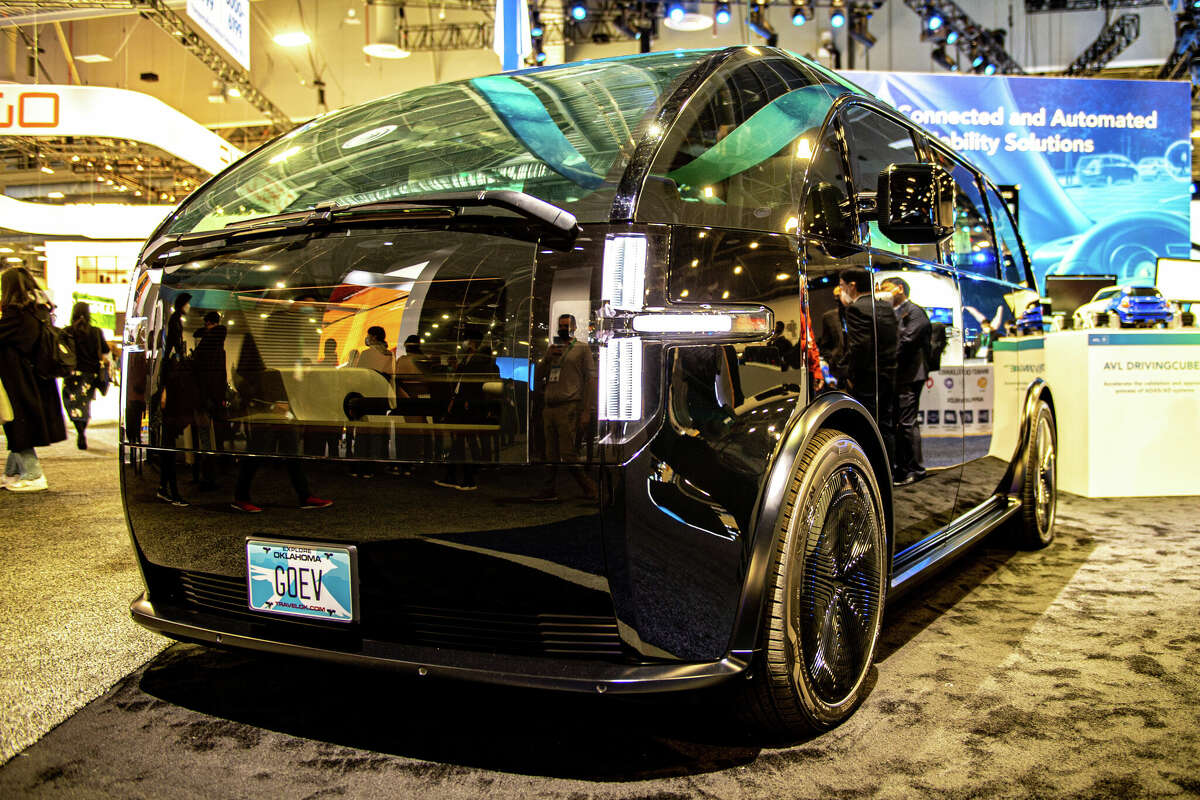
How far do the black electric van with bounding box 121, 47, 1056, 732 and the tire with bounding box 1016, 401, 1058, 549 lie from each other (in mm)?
1904

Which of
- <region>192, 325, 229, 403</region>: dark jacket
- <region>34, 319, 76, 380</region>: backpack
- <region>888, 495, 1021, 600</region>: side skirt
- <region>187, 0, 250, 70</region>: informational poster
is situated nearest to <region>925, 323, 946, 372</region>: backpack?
<region>888, 495, 1021, 600</region>: side skirt

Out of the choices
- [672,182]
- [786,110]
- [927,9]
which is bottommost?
[672,182]

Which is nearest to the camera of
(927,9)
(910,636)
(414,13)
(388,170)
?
(388,170)

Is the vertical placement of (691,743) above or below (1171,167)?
below

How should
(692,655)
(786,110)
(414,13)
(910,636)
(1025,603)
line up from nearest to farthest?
(692,655) < (786,110) < (910,636) < (1025,603) < (414,13)

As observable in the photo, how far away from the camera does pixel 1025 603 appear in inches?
129

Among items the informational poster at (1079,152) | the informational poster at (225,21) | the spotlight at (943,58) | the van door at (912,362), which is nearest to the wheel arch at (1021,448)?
the van door at (912,362)

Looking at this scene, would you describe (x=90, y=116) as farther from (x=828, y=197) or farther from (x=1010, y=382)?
(x=828, y=197)

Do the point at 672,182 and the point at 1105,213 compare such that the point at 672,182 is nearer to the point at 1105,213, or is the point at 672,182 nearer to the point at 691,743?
the point at 691,743

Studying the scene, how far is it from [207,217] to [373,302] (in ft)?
2.24

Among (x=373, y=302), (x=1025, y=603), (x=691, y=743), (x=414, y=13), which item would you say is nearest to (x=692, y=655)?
(x=691, y=743)

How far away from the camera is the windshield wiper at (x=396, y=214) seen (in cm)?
164

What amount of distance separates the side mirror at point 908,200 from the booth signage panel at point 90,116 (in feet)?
34.4

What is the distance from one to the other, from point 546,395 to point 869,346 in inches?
39.3
